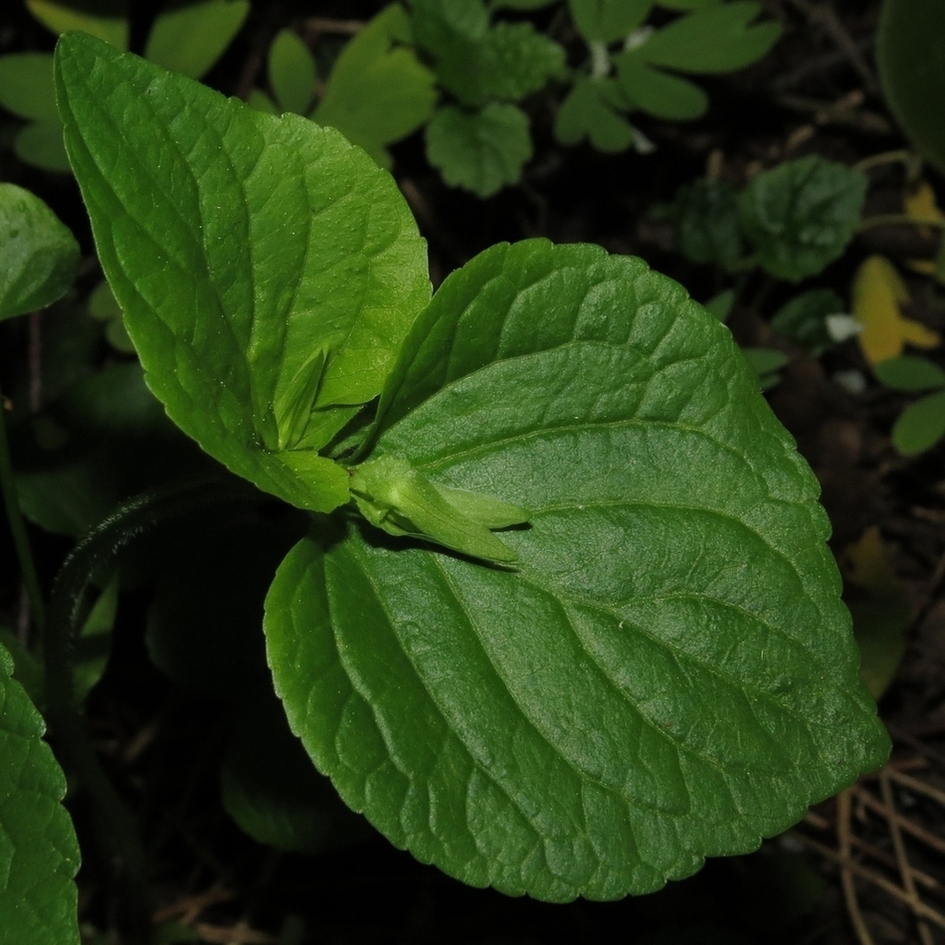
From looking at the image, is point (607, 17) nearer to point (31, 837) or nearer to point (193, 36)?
point (193, 36)

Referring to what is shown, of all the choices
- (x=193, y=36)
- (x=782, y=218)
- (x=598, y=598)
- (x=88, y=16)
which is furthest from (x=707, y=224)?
(x=598, y=598)

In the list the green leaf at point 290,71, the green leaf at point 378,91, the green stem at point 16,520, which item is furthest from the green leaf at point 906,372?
the green stem at point 16,520

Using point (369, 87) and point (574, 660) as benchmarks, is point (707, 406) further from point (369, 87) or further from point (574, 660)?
point (369, 87)

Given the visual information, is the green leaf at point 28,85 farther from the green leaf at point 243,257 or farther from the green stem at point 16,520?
the green leaf at point 243,257

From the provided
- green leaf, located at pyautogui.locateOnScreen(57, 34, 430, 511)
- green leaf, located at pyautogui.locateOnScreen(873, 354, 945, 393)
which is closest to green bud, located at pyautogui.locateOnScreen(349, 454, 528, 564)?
green leaf, located at pyautogui.locateOnScreen(57, 34, 430, 511)

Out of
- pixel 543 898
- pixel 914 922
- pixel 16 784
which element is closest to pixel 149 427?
pixel 16 784

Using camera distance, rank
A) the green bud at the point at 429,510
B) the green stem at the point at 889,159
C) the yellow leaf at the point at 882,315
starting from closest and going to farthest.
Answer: the green bud at the point at 429,510, the yellow leaf at the point at 882,315, the green stem at the point at 889,159

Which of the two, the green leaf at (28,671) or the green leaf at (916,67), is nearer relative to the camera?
the green leaf at (28,671)

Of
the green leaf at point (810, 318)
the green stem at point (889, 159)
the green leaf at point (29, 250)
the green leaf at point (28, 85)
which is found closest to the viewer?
the green leaf at point (29, 250)
